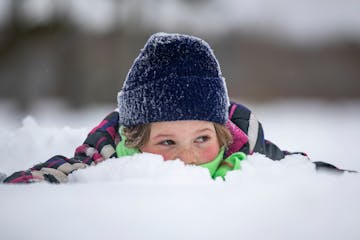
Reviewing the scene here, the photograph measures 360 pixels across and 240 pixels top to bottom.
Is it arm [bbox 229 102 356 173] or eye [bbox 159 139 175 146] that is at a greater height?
eye [bbox 159 139 175 146]

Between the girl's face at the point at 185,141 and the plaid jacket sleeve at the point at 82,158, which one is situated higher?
the girl's face at the point at 185,141

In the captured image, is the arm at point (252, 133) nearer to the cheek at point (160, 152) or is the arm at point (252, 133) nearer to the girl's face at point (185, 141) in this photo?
the girl's face at point (185, 141)

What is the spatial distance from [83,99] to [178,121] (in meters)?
5.36

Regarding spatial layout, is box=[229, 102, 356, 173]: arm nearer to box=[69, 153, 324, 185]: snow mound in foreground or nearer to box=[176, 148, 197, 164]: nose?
box=[176, 148, 197, 164]: nose

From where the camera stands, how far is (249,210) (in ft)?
1.97

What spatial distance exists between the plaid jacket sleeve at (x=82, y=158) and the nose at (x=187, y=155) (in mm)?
301

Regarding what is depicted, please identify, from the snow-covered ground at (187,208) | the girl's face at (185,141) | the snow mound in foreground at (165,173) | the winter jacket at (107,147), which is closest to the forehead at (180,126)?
the girl's face at (185,141)

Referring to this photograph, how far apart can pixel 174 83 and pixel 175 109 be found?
0.08 m

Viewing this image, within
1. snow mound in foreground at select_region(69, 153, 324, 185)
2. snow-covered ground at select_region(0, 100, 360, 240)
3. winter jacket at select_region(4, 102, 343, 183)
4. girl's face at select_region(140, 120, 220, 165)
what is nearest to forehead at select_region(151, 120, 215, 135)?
girl's face at select_region(140, 120, 220, 165)

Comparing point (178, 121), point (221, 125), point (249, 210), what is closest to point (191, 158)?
point (178, 121)

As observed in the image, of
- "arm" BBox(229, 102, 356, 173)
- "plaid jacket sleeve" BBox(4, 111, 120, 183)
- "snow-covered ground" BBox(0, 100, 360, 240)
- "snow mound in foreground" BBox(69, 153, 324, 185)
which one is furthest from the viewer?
"arm" BBox(229, 102, 356, 173)

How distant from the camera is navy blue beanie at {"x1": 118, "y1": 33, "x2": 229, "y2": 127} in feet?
4.10

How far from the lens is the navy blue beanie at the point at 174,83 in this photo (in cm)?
125

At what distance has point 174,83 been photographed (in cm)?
125
